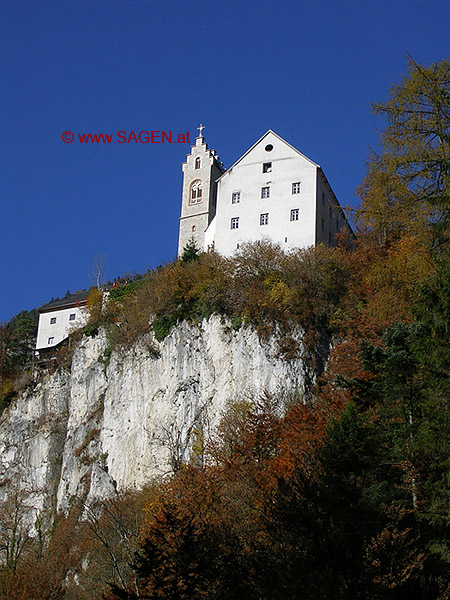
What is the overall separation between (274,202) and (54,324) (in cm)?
2681

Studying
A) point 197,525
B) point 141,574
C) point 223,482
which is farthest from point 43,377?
point 141,574

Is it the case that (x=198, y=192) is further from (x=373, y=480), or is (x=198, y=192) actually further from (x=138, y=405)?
(x=373, y=480)

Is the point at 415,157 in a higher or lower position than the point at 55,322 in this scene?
lower

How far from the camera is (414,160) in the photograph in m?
18.0

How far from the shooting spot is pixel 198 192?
181ft

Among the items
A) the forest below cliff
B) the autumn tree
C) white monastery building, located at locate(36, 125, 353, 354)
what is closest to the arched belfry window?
white monastery building, located at locate(36, 125, 353, 354)

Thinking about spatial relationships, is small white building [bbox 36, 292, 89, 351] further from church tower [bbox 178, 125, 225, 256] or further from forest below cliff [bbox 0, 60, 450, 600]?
forest below cliff [bbox 0, 60, 450, 600]

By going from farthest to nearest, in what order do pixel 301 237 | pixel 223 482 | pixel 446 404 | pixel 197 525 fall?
pixel 301 237, pixel 223 482, pixel 197 525, pixel 446 404

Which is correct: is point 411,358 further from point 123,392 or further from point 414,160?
point 123,392

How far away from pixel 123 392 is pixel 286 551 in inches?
922

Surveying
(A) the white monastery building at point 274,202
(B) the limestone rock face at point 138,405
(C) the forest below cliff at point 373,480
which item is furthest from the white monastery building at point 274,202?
(C) the forest below cliff at point 373,480

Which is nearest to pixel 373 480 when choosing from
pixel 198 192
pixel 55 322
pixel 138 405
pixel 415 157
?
pixel 415 157

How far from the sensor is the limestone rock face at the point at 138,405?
112ft

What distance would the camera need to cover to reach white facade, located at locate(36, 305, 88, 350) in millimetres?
60719
